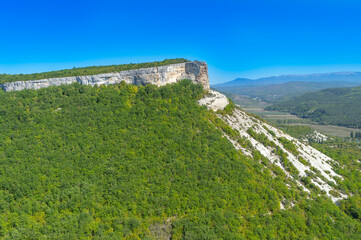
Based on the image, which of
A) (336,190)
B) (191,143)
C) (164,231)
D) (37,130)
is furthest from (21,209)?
(336,190)

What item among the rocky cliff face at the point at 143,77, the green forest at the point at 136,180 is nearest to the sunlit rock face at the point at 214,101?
the green forest at the point at 136,180

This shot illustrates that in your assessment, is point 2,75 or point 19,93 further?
point 2,75

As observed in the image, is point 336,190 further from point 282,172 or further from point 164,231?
point 164,231

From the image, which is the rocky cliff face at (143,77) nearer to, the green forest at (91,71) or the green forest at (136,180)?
the green forest at (91,71)

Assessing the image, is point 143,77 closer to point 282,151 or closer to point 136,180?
point 136,180

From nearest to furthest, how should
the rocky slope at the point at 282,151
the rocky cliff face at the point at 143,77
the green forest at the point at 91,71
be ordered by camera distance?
the rocky slope at the point at 282,151 → the rocky cliff face at the point at 143,77 → the green forest at the point at 91,71

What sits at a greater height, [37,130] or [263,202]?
[37,130]

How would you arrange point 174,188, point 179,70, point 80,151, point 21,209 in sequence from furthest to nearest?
point 179,70 → point 80,151 → point 174,188 → point 21,209
